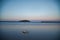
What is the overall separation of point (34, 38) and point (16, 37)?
0.42 metres

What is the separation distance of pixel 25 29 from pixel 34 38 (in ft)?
1.07

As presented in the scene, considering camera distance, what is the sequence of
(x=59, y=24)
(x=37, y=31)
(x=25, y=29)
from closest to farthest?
(x=59, y=24), (x=25, y=29), (x=37, y=31)

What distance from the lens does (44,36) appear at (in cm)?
183

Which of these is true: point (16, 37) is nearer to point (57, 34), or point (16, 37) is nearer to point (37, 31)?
point (37, 31)

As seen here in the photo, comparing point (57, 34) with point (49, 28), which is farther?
point (49, 28)

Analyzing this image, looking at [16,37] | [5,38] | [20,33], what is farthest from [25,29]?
[5,38]

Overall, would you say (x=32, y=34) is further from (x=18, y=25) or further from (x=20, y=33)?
(x=18, y=25)

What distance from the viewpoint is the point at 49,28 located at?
180 cm

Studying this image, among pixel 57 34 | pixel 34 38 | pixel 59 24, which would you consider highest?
pixel 59 24

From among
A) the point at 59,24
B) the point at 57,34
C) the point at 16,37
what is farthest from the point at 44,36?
the point at 16,37

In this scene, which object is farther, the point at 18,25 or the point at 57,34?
the point at 18,25

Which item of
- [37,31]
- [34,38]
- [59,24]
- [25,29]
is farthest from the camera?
[37,31]

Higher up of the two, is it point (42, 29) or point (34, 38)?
point (42, 29)

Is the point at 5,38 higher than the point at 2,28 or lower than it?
lower
